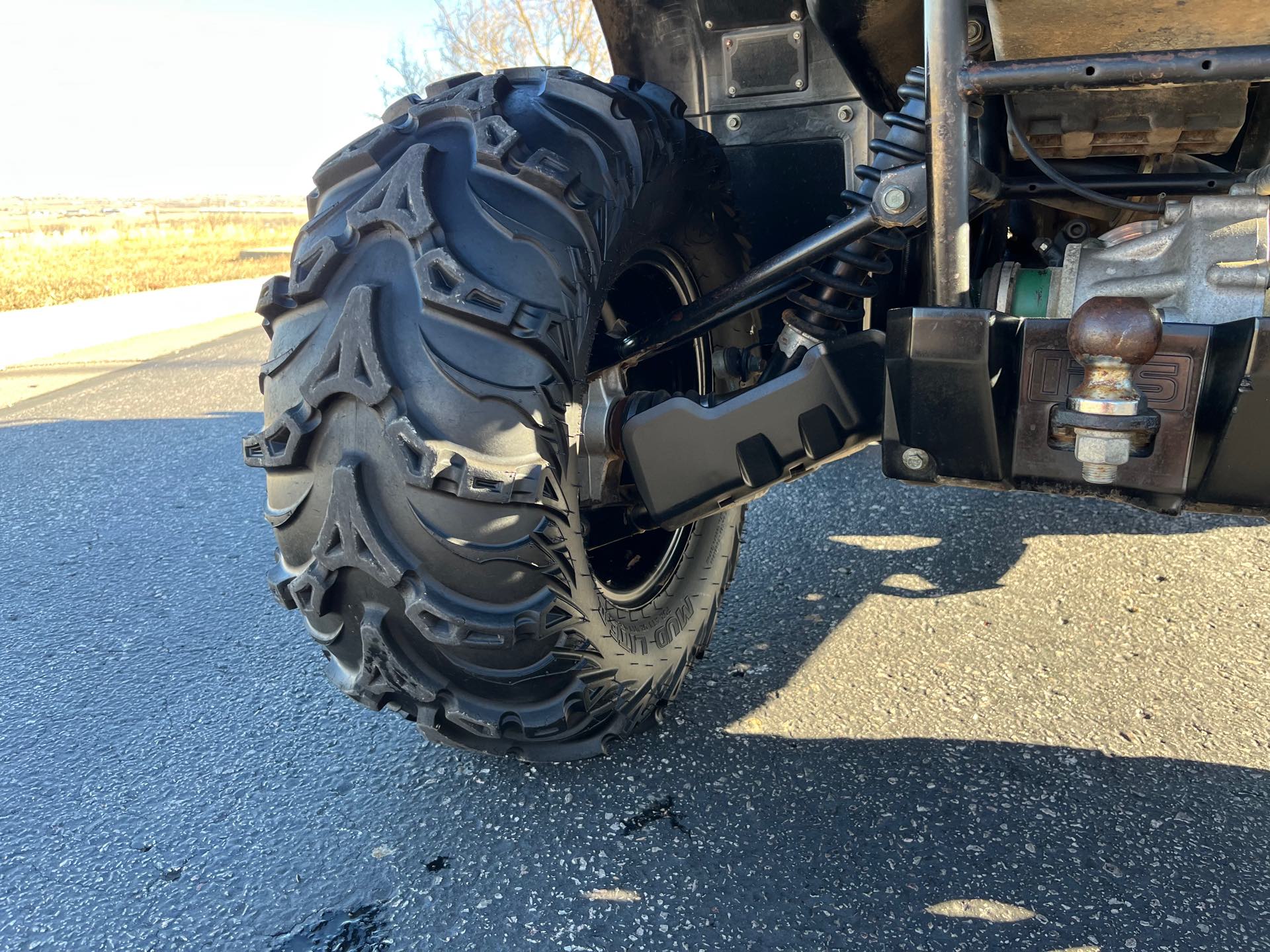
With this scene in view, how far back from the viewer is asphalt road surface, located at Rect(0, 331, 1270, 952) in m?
1.74

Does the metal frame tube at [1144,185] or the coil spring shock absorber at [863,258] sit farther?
the metal frame tube at [1144,185]

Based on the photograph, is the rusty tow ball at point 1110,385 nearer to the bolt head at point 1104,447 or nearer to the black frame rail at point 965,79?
the bolt head at point 1104,447

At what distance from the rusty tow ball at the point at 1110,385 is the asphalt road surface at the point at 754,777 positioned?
0.80 metres

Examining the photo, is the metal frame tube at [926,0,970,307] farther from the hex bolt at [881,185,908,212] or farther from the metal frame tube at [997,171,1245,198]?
the metal frame tube at [997,171,1245,198]

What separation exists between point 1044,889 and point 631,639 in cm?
89

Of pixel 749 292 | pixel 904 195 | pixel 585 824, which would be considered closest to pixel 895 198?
pixel 904 195

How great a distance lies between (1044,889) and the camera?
175cm

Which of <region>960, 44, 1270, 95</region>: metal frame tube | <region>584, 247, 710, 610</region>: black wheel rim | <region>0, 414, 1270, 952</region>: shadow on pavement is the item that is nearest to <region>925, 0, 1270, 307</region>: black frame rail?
<region>960, 44, 1270, 95</region>: metal frame tube

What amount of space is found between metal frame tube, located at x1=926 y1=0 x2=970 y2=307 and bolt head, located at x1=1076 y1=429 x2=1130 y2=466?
31 cm

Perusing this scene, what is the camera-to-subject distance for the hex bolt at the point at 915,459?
5.78ft

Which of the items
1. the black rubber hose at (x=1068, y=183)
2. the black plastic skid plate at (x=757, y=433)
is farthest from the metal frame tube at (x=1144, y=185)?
the black plastic skid plate at (x=757, y=433)

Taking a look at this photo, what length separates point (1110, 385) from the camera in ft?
4.80

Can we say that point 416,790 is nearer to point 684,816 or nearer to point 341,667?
point 341,667

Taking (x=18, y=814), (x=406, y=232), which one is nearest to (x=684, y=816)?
(x=406, y=232)
